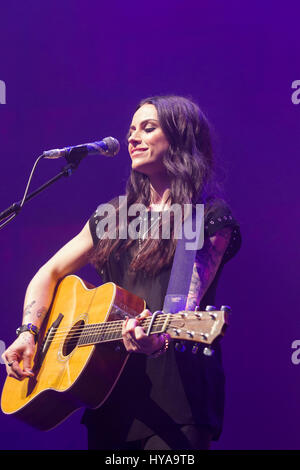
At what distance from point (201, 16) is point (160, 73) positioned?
414 millimetres

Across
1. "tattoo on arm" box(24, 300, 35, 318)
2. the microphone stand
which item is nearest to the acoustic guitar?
"tattoo on arm" box(24, 300, 35, 318)

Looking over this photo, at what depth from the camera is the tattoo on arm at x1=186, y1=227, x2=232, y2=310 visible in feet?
6.18

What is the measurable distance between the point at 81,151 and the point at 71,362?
0.83 meters

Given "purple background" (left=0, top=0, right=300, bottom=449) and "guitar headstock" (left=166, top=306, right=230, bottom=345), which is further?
"purple background" (left=0, top=0, right=300, bottom=449)

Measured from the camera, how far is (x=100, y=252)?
7.41 feet

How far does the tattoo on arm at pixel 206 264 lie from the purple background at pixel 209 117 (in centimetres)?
97

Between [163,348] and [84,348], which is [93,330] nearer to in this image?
[84,348]

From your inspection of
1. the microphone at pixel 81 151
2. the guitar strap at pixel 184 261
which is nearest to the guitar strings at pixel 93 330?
the guitar strap at pixel 184 261

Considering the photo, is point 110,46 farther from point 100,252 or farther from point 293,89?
point 100,252

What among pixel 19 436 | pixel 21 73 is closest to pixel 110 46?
pixel 21 73

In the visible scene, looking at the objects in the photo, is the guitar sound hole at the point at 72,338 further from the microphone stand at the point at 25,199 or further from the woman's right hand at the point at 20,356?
the microphone stand at the point at 25,199

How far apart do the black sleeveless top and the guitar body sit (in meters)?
0.07

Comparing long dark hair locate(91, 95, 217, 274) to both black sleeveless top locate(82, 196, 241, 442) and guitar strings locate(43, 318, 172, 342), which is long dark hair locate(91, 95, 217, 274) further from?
guitar strings locate(43, 318, 172, 342)

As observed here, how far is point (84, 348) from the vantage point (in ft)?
6.35
